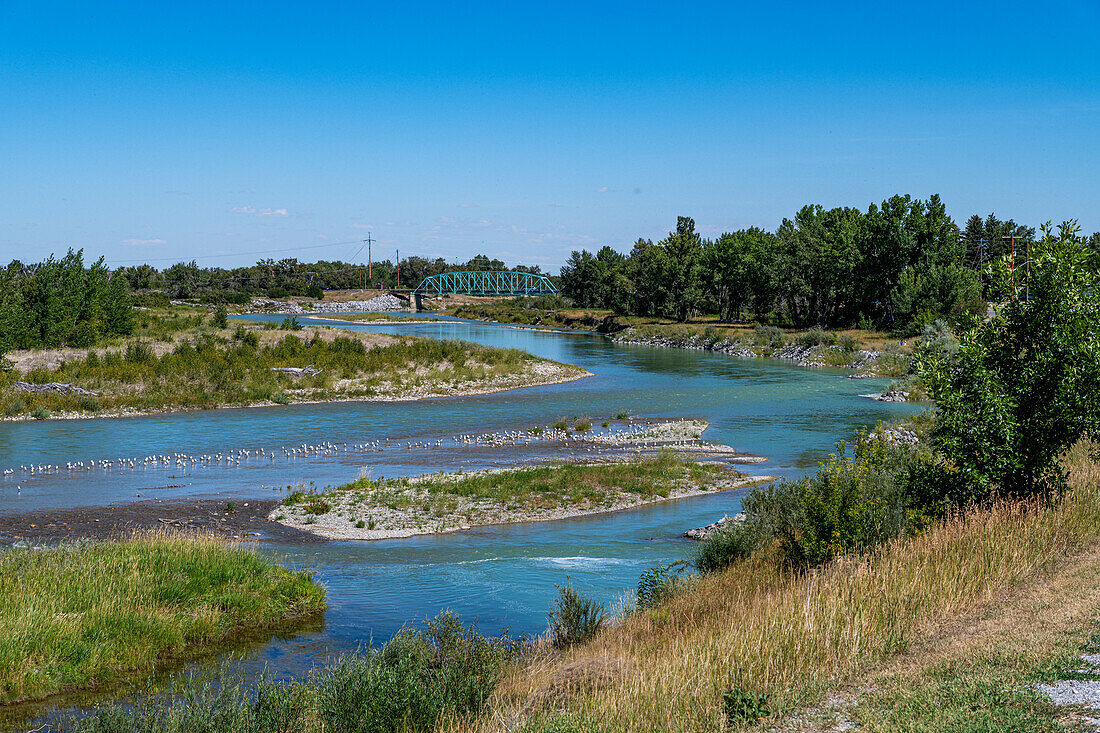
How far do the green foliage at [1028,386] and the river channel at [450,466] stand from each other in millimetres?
7238

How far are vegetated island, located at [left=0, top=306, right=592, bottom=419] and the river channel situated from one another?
94.3 inches

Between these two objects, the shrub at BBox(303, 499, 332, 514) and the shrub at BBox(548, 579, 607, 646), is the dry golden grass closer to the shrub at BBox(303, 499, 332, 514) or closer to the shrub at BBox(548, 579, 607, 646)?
the shrub at BBox(548, 579, 607, 646)

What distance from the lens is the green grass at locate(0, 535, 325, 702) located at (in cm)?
1373

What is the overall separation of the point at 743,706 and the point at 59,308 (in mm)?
62137

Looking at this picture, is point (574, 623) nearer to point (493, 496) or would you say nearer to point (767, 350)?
point (493, 496)

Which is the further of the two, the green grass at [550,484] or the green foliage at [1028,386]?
the green grass at [550,484]

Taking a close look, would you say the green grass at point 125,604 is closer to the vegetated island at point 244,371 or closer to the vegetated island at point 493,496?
the vegetated island at point 493,496

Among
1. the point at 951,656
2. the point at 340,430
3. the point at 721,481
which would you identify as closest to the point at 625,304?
the point at 340,430

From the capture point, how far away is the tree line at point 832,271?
89875 millimetres

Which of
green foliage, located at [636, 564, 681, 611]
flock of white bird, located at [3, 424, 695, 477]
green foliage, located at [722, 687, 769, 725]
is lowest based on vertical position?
flock of white bird, located at [3, 424, 695, 477]

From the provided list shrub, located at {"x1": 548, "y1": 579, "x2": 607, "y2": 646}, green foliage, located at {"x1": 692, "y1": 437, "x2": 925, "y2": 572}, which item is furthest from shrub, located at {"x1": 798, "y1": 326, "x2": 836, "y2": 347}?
shrub, located at {"x1": 548, "y1": 579, "x2": 607, "y2": 646}

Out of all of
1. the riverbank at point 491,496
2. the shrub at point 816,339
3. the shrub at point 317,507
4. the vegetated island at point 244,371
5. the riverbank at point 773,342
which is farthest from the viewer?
the shrub at point 816,339

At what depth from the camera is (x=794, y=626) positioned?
961 cm

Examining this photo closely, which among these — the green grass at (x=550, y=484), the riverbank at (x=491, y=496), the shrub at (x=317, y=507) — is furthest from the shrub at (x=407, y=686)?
the green grass at (x=550, y=484)
